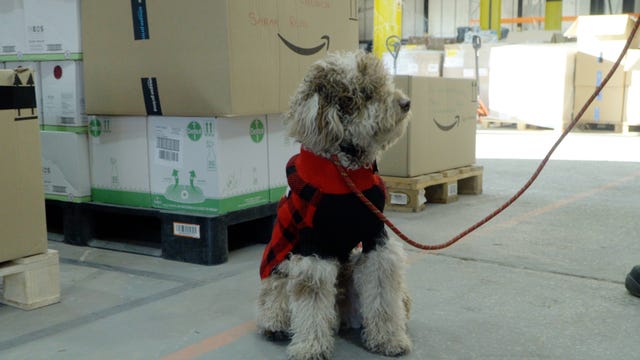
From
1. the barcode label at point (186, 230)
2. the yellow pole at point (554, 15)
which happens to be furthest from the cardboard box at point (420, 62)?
the barcode label at point (186, 230)

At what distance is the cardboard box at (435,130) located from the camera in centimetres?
532

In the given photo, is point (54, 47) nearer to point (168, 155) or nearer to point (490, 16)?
point (168, 155)

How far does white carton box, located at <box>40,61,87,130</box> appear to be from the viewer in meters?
4.28

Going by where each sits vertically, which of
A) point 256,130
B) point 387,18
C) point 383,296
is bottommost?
point 383,296

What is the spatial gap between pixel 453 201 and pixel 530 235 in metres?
1.35

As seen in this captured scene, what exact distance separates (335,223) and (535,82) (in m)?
10.2

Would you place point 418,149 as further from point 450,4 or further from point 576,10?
point 450,4

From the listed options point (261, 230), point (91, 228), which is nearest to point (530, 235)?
point (261, 230)

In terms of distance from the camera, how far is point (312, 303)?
2.46 meters

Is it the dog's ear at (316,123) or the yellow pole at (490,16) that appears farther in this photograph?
the yellow pole at (490,16)

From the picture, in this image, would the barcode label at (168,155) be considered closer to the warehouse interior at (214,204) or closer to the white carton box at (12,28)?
the warehouse interior at (214,204)

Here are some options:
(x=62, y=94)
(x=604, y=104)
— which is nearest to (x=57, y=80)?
(x=62, y=94)

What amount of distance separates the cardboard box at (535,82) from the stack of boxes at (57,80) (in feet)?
30.3

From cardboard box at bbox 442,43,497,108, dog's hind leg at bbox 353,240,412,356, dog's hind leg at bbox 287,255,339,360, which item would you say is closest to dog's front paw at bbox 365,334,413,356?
dog's hind leg at bbox 353,240,412,356
